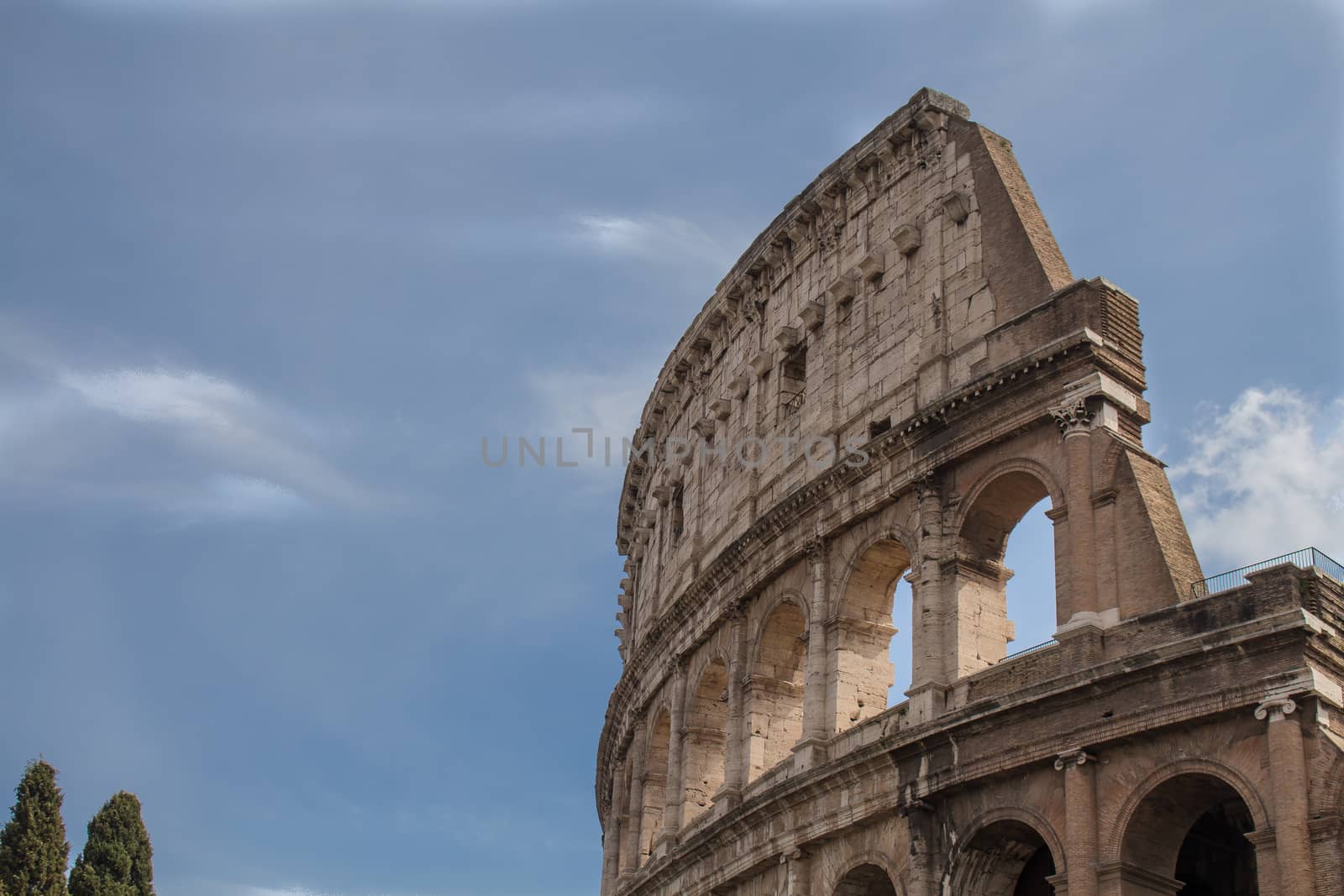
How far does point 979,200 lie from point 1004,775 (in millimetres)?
8794

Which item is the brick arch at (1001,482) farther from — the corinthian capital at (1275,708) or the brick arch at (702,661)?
the brick arch at (702,661)

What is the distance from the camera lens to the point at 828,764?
68.2ft

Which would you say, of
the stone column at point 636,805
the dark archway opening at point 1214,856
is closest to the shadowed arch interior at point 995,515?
the dark archway opening at point 1214,856

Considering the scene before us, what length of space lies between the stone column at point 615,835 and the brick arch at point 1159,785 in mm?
14867

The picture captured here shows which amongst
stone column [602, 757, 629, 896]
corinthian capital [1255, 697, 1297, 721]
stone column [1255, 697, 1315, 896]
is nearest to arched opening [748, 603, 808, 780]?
stone column [602, 757, 629, 896]

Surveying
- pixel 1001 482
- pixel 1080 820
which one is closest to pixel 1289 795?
pixel 1080 820

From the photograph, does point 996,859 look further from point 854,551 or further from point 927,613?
point 854,551

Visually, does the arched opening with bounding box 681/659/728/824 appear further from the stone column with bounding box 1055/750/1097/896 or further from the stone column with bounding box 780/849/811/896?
the stone column with bounding box 1055/750/1097/896

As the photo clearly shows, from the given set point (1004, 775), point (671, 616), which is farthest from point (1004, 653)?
point (671, 616)

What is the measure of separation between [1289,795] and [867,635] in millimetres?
8092

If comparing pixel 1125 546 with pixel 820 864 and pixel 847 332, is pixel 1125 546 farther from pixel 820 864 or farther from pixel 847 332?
pixel 847 332

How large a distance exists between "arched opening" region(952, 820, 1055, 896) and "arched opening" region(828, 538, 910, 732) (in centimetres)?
359

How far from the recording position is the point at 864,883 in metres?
20.8

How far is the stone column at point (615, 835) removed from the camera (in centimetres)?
3083
